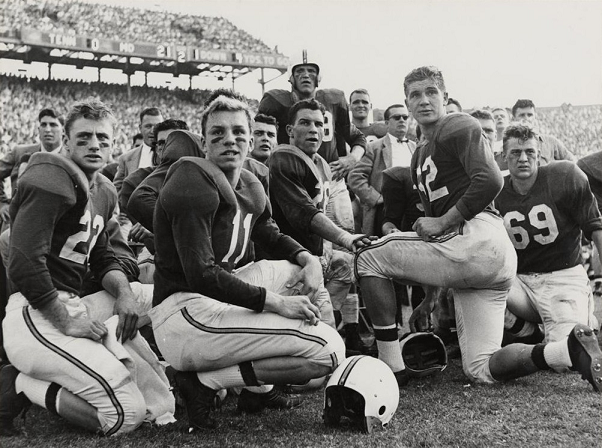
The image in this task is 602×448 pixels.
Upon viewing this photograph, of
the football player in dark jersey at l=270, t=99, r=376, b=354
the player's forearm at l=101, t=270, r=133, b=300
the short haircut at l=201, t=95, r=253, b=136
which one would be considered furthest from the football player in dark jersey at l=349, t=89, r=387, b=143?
the player's forearm at l=101, t=270, r=133, b=300

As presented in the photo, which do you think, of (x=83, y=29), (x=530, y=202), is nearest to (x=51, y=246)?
(x=530, y=202)

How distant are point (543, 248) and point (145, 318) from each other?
275 cm

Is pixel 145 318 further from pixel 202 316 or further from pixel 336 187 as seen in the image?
pixel 336 187

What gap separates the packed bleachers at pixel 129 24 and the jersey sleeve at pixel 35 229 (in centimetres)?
2106

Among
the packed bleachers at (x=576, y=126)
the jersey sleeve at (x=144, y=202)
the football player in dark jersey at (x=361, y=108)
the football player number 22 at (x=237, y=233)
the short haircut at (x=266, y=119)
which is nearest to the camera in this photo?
the football player number 22 at (x=237, y=233)

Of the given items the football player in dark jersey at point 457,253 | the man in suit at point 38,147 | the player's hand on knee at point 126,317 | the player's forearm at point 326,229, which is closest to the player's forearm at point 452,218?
the football player in dark jersey at point 457,253

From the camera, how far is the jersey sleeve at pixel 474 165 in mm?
3582

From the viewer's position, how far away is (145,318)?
3570mm

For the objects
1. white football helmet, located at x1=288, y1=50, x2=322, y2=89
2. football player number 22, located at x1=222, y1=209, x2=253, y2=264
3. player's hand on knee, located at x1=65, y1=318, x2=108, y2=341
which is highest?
white football helmet, located at x1=288, y1=50, x2=322, y2=89

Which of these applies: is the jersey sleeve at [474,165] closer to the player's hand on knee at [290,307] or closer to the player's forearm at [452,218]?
the player's forearm at [452,218]

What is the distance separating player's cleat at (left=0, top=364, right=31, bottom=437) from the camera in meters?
2.98

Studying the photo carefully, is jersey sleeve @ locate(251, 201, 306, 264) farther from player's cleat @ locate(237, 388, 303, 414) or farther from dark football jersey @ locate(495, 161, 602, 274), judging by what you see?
dark football jersey @ locate(495, 161, 602, 274)

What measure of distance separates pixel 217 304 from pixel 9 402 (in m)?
1.10

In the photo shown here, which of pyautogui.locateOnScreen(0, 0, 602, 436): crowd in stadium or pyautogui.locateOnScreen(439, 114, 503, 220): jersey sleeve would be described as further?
pyautogui.locateOnScreen(439, 114, 503, 220): jersey sleeve
